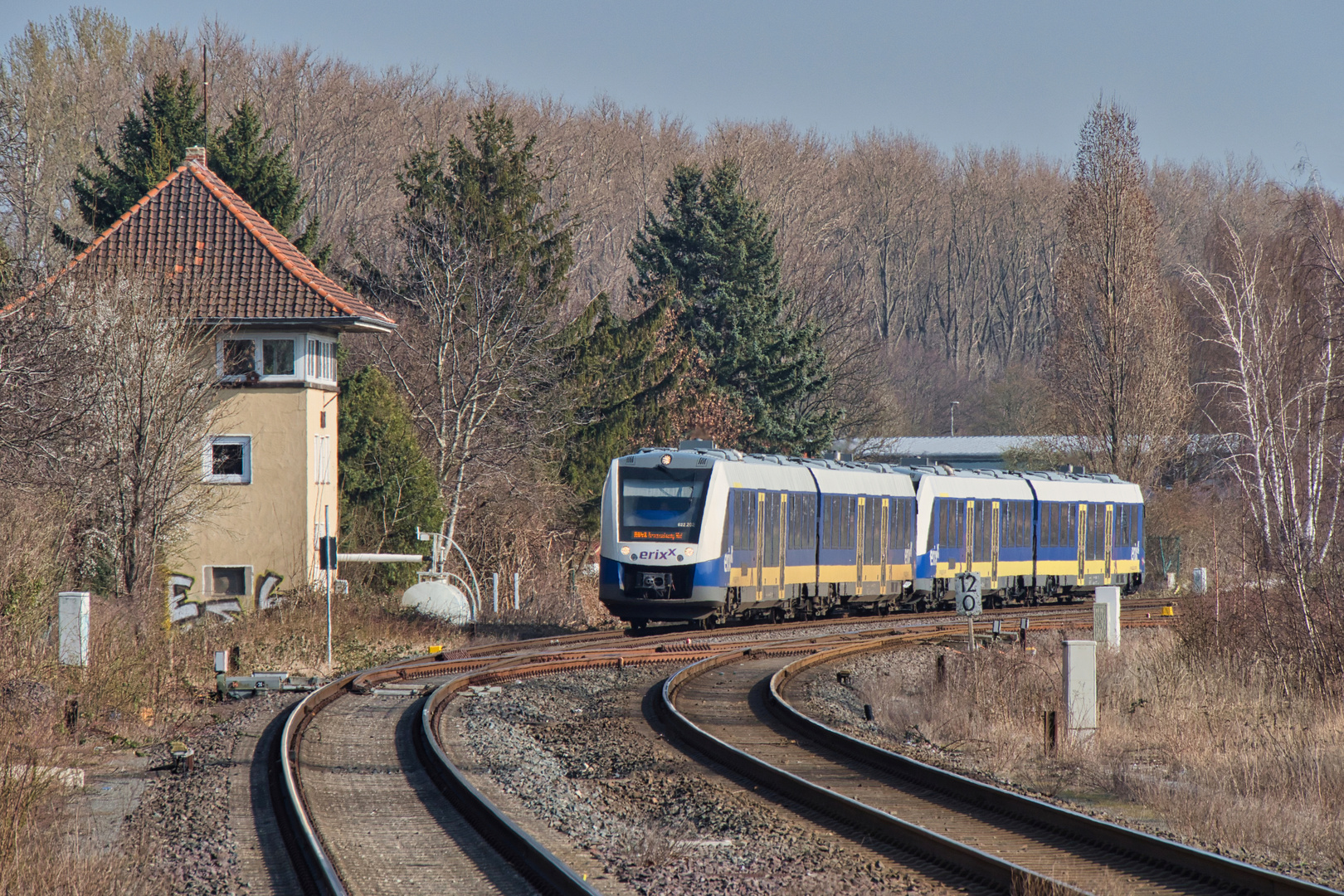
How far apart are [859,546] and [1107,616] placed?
7.76 m

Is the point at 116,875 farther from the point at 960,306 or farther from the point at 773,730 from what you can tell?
the point at 960,306

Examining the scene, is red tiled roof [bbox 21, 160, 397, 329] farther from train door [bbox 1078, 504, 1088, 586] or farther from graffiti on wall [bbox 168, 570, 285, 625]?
train door [bbox 1078, 504, 1088, 586]

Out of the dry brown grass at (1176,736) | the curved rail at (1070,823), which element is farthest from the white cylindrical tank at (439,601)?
the curved rail at (1070,823)

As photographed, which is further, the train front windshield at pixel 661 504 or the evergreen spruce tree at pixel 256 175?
the evergreen spruce tree at pixel 256 175

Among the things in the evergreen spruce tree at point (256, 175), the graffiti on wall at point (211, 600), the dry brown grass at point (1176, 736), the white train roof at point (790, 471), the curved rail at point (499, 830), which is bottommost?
the graffiti on wall at point (211, 600)

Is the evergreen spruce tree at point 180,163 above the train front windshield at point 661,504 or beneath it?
above

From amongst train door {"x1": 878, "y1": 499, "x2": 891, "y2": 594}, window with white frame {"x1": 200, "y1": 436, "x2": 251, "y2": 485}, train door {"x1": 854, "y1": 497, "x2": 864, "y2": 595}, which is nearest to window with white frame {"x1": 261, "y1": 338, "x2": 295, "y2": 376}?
window with white frame {"x1": 200, "y1": 436, "x2": 251, "y2": 485}

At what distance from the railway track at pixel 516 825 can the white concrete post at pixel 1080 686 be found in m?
2.74

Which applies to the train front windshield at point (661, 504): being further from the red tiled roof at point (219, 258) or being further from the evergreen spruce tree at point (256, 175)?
the evergreen spruce tree at point (256, 175)

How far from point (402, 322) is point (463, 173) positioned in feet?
16.3

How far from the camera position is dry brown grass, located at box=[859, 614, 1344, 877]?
423 inches

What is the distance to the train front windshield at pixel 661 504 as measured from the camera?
79.9 ft

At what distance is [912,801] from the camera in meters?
11.4

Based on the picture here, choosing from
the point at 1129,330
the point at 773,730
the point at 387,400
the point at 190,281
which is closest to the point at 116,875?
the point at 773,730
